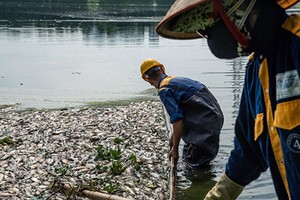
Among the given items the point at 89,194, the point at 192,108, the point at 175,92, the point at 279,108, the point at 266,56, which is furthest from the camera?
the point at 192,108

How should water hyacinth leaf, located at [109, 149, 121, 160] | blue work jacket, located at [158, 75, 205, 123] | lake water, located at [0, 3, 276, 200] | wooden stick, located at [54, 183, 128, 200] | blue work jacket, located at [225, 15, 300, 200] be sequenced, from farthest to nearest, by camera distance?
1. lake water, located at [0, 3, 276, 200]
2. water hyacinth leaf, located at [109, 149, 121, 160]
3. blue work jacket, located at [158, 75, 205, 123]
4. wooden stick, located at [54, 183, 128, 200]
5. blue work jacket, located at [225, 15, 300, 200]

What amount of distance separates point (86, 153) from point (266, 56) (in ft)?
20.6

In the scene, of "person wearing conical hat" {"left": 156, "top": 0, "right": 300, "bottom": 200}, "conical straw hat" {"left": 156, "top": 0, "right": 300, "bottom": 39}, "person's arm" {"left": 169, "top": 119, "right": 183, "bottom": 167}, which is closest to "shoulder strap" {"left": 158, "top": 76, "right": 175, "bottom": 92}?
"person's arm" {"left": 169, "top": 119, "right": 183, "bottom": 167}

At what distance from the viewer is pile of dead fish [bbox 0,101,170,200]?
21.9 ft

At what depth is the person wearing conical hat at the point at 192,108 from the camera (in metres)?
7.45

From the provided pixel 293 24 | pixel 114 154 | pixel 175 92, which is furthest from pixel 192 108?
pixel 293 24

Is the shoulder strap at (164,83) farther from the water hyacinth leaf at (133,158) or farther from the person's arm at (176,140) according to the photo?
the water hyacinth leaf at (133,158)

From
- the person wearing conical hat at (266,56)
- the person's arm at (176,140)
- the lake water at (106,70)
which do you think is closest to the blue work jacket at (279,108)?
the person wearing conical hat at (266,56)

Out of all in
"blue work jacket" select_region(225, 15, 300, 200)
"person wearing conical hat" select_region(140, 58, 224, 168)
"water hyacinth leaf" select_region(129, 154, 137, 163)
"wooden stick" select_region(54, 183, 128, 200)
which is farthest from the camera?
"water hyacinth leaf" select_region(129, 154, 137, 163)

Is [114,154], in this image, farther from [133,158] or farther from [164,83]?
[164,83]

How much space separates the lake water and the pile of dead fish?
67 centimetres

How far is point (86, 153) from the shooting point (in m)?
8.31

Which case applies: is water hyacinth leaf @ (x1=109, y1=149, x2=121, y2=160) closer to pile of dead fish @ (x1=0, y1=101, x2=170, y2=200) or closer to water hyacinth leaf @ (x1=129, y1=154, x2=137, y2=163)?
pile of dead fish @ (x1=0, y1=101, x2=170, y2=200)

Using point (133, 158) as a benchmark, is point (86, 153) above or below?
below
